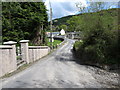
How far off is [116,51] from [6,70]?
613cm

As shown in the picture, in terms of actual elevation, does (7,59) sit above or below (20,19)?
below

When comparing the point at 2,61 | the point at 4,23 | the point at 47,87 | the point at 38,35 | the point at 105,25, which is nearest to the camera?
the point at 47,87

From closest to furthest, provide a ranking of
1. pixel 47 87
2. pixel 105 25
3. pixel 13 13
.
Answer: pixel 47 87, pixel 105 25, pixel 13 13

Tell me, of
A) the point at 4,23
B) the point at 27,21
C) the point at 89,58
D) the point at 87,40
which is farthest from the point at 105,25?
the point at 4,23

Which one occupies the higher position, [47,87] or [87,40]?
[87,40]

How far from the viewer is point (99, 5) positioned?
880cm

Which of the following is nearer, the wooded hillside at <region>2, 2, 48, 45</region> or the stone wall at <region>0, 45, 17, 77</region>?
the stone wall at <region>0, 45, 17, 77</region>

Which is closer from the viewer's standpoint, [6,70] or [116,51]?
[6,70]

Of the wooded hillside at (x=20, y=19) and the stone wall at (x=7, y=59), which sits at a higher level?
the wooded hillside at (x=20, y=19)

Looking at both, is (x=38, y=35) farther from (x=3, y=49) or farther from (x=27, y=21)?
(x=3, y=49)

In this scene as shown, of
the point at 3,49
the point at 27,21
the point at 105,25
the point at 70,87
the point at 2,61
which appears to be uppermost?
the point at 27,21

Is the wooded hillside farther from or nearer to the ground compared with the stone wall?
farther from the ground

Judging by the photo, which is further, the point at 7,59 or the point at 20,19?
the point at 20,19

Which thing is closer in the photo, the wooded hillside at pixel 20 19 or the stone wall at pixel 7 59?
the stone wall at pixel 7 59
